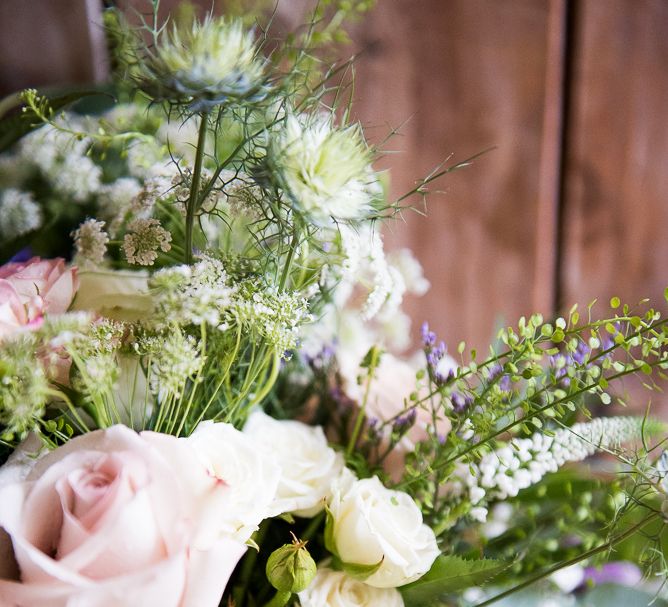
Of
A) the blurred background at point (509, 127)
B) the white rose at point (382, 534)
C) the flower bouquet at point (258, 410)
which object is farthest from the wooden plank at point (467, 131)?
the white rose at point (382, 534)

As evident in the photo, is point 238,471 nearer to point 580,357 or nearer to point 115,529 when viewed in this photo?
point 115,529

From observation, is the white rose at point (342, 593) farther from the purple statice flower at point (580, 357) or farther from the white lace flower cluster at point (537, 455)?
the purple statice flower at point (580, 357)

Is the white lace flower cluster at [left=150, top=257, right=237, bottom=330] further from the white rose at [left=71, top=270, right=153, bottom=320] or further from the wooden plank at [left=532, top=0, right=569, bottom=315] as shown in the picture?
the wooden plank at [left=532, top=0, right=569, bottom=315]

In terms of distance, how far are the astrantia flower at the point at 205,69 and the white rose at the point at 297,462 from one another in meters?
0.23

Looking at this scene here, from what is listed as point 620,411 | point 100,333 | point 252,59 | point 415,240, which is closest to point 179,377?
point 100,333

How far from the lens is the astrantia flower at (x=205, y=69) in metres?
0.37

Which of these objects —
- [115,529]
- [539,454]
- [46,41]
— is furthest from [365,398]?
[46,41]

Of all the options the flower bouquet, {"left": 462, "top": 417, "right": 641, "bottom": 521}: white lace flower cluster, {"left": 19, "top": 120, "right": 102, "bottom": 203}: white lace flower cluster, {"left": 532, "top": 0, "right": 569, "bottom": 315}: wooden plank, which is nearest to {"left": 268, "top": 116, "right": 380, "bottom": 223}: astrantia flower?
the flower bouquet

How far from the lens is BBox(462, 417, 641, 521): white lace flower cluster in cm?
46

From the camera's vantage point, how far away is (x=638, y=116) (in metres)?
0.76

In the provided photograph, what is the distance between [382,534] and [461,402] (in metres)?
0.11

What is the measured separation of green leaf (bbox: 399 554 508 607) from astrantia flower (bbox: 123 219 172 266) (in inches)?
11.1

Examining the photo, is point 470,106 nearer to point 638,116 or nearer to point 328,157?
point 638,116

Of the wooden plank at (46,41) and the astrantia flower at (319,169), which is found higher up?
the wooden plank at (46,41)
